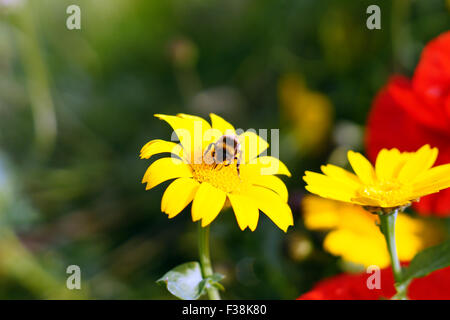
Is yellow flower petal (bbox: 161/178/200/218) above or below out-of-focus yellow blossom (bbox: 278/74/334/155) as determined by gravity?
below

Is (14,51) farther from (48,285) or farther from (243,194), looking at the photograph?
(243,194)

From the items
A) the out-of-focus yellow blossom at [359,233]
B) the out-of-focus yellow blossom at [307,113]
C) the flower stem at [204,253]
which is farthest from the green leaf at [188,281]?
the out-of-focus yellow blossom at [307,113]

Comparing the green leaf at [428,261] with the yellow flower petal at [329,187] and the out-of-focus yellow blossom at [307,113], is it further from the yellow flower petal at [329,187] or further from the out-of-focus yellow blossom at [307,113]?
the out-of-focus yellow blossom at [307,113]

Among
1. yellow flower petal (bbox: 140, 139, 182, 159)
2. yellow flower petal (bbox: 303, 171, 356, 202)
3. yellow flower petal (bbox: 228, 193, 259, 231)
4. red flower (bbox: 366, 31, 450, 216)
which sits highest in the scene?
red flower (bbox: 366, 31, 450, 216)

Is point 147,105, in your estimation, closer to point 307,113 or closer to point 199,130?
point 307,113

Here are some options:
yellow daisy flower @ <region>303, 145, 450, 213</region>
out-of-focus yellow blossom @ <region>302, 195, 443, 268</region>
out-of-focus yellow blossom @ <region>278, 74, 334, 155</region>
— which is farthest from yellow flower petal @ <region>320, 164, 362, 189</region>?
out-of-focus yellow blossom @ <region>278, 74, 334, 155</region>

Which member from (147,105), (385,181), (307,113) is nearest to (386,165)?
(385,181)

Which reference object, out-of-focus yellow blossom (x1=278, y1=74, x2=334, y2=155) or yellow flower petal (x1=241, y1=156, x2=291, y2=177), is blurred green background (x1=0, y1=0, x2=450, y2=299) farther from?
yellow flower petal (x1=241, y1=156, x2=291, y2=177)
